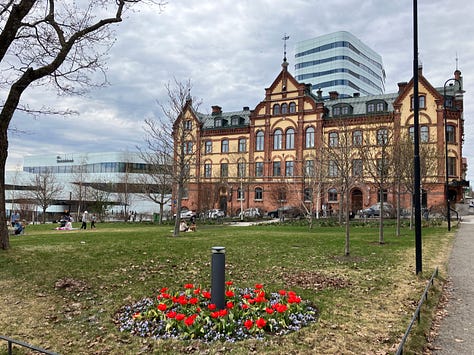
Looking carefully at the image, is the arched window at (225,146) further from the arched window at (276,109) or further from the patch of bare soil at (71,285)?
the patch of bare soil at (71,285)

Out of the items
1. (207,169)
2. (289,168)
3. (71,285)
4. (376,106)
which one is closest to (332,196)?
(289,168)

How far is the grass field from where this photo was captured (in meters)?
5.63

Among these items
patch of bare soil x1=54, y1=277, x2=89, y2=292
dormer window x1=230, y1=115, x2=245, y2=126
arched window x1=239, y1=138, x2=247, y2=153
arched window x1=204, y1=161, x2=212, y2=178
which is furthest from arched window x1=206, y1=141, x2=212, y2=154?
patch of bare soil x1=54, y1=277, x2=89, y2=292

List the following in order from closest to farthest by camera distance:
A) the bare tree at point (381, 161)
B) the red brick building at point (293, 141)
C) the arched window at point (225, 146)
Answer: the bare tree at point (381, 161) < the red brick building at point (293, 141) < the arched window at point (225, 146)

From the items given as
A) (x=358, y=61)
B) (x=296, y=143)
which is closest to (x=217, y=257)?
(x=296, y=143)

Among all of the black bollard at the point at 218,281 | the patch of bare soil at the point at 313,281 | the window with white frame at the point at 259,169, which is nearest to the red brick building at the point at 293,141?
the window with white frame at the point at 259,169

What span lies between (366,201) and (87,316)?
140 ft

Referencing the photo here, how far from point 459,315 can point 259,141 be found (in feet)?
156

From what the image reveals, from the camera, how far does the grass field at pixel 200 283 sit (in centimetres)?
563

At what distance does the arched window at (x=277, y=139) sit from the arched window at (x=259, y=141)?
1.82 metres

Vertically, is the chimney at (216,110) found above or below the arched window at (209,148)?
above

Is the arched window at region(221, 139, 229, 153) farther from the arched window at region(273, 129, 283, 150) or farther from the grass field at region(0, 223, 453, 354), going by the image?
the grass field at region(0, 223, 453, 354)

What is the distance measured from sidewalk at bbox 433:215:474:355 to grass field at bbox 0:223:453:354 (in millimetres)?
299

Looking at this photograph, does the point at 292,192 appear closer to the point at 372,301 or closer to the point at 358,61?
the point at 372,301
